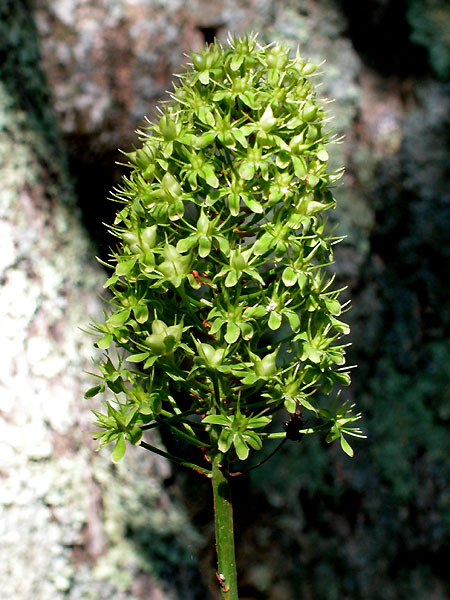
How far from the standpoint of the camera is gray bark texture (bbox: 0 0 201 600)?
138 centimetres

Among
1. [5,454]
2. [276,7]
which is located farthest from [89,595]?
[276,7]

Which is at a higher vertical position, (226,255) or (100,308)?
(226,255)

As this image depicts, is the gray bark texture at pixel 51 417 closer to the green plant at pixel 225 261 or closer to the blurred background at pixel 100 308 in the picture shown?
the blurred background at pixel 100 308

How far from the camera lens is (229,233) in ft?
3.59

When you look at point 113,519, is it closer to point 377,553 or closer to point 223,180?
point 223,180

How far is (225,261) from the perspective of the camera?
1050mm

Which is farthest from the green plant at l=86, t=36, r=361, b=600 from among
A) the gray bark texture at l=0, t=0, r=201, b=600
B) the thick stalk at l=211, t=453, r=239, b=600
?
the gray bark texture at l=0, t=0, r=201, b=600

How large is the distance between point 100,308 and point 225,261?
0.72 metres

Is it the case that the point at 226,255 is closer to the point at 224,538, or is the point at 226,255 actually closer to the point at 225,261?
the point at 225,261

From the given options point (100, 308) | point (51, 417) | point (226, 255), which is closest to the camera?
point (226, 255)

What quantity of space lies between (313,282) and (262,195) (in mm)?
173

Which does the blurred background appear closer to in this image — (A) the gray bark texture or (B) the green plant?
(A) the gray bark texture

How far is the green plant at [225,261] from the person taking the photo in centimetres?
102

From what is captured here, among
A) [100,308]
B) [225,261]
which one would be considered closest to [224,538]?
[225,261]
